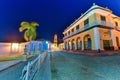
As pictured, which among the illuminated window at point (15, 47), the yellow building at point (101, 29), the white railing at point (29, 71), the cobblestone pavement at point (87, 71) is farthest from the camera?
the illuminated window at point (15, 47)

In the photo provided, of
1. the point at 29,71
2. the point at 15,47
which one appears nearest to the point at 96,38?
the point at 29,71

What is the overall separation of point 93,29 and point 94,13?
9.07ft

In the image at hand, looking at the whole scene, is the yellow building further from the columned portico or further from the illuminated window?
the illuminated window

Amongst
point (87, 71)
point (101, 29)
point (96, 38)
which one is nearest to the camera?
point (87, 71)

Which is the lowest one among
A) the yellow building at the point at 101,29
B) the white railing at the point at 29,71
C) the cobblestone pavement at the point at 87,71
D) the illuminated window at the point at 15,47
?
the cobblestone pavement at the point at 87,71

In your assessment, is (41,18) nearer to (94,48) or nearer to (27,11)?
(27,11)

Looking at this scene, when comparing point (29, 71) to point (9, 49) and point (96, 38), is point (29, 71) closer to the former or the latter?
point (96, 38)

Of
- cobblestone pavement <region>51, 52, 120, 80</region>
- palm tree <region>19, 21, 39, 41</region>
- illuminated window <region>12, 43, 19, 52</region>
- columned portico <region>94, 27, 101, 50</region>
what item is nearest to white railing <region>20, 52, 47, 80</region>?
cobblestone pavement <region>51, 52, 120, 80</region>

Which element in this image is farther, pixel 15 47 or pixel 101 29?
pixel 15 47

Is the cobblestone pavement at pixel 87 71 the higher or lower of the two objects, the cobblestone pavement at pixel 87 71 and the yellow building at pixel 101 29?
the lower

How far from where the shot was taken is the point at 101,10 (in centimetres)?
1606

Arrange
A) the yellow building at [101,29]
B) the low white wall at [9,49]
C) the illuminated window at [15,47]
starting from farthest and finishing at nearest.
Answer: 1. the illuminated window at [15,47]
2. the low white wall at [9,49]
3. the yellow building at [101,29]

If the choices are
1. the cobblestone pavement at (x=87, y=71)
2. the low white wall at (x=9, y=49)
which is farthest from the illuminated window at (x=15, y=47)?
the cobblestone pavement at (x=87, y=71)

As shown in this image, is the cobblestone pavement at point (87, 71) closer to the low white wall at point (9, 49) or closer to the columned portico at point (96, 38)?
the columned portico at point (96, 38)
